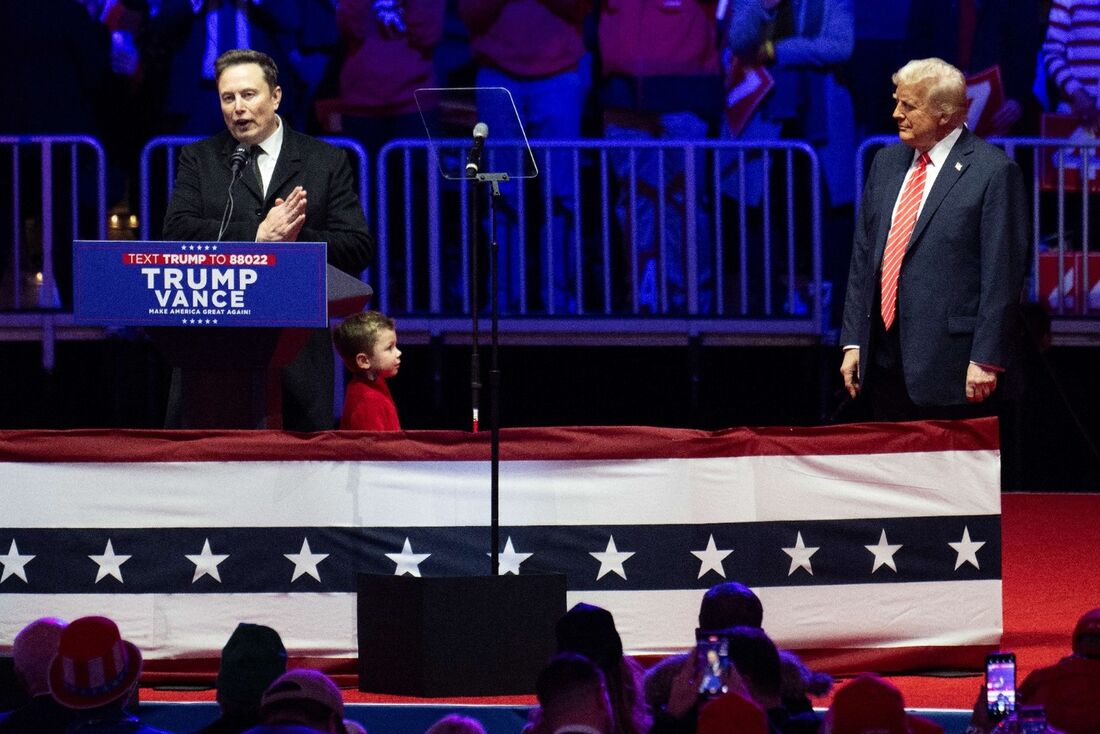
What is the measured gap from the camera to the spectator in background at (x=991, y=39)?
38.8ft

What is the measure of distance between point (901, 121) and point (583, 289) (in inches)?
192

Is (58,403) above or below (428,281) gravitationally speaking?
below

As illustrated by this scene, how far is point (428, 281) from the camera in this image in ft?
36.0

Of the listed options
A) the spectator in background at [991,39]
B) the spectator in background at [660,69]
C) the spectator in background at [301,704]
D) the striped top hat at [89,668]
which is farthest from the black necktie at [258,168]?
the spectator in background at [991,39]

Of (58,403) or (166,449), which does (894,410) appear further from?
(58,403)

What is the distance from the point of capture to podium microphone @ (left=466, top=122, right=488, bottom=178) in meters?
5.57

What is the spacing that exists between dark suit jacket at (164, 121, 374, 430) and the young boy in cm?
9

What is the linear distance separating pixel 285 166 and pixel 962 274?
7.80 feet

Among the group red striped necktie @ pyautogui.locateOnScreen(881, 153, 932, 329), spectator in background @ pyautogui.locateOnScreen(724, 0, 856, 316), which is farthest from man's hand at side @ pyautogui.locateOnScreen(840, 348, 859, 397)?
spectator in background @ pyautogui.locateOnScreen(724, 0, 856, 316)

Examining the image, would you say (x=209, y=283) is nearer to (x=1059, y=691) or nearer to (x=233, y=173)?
(x=233, y=173)

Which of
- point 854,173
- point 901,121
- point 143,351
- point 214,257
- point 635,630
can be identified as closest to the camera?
point 214,257

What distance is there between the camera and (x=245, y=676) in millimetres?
3959

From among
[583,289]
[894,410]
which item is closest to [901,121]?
[894,410]

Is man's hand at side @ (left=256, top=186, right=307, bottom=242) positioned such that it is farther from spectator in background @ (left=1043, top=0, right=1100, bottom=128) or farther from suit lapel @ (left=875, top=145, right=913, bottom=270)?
spectator in background @ (left=1043, top=0, right=1100, bottom=128)
